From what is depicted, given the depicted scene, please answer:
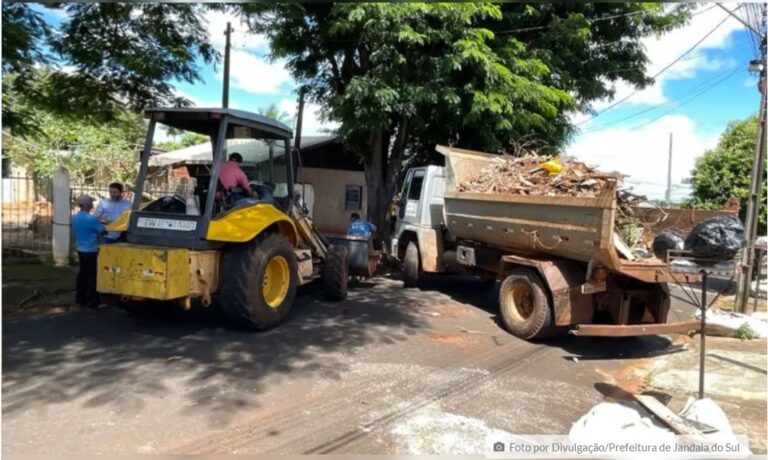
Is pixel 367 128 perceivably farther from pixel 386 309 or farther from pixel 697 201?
pixel 697 201

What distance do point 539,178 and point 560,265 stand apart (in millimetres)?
1194

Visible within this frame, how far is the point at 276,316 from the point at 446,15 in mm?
5803

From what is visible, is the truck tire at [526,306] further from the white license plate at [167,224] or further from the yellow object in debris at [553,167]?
the white license plate at [167,224]

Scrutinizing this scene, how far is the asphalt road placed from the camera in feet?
12.7

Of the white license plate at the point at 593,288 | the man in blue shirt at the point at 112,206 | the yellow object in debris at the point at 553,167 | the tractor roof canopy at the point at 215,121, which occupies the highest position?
the tractor roof canopy at the point at 215,121

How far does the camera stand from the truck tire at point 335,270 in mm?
8078

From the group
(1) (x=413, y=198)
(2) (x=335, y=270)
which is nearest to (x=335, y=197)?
(1) (x=413, y=198)

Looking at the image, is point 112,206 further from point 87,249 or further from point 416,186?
point 416,186

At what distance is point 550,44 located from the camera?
38.1ft

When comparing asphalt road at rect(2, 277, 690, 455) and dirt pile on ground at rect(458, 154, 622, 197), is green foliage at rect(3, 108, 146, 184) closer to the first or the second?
asphalt road at rect(2, 277, 690, 455)

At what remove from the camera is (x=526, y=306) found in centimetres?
722

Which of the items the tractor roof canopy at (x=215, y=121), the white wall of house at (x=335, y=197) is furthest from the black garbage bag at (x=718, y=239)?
the white wall of house at (x=335, y=197)

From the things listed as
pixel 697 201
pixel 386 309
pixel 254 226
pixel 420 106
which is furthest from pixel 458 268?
pixel 697 201

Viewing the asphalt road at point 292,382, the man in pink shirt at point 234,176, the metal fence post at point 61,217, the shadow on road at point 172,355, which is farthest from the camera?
the metal fence post at point 61,217
